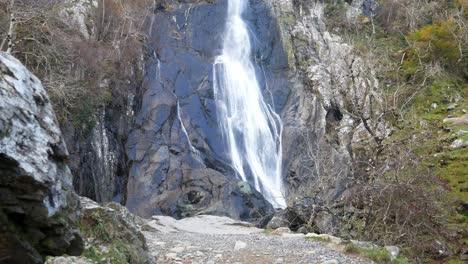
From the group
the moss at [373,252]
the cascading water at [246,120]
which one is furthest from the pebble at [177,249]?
the cascading water at [246,120]

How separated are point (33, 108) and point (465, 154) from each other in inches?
923

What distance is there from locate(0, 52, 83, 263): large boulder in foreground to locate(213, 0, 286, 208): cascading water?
18592 millimetres

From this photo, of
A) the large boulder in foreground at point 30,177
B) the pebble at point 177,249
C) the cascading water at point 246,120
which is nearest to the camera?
the large boulder in foreground at point 30,177

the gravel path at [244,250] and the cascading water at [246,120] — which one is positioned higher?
the cascading water at [246,120]

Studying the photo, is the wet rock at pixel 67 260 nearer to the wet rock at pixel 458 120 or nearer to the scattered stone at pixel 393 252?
the scattered stone at pixel 393 252

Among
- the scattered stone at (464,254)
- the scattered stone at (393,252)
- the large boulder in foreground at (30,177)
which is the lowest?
the scattered stone at (464,254)

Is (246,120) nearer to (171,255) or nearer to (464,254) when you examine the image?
(464,254)

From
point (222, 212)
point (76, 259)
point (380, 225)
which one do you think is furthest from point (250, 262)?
point (222, 212)

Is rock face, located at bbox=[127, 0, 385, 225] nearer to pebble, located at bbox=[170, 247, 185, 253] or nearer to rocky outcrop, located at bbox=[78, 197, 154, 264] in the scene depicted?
pebble, located at bbox=[170, 247, 185, 253]

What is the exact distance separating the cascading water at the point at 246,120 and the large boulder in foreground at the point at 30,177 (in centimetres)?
1859

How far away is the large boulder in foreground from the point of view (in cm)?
300

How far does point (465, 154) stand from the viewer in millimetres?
22859

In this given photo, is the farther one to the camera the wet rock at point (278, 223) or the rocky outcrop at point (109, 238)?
the wet rock at point (278, 223)

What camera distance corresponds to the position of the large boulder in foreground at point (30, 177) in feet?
9.85
